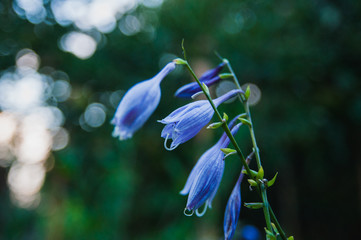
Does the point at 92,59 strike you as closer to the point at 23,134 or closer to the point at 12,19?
the point at 12,19

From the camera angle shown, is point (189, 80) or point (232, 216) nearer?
point (232, 216)

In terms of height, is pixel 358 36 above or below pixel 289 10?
below

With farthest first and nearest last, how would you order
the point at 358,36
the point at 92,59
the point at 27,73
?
the point at 27,73 < the point at 92,59 < the point at 358,36

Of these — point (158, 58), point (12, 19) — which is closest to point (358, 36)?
point (158, 58)

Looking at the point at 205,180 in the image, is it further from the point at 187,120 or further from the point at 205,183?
the point at 187,120

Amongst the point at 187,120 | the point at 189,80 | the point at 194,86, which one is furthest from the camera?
the point at 189,80

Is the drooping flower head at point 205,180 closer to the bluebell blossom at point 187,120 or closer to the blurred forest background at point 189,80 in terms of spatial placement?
the bluebell blossom at point 187,120

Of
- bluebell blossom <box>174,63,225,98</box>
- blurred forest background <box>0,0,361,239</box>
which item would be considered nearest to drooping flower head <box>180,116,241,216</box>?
bluebell blossom <box>174,63,225,98</box>

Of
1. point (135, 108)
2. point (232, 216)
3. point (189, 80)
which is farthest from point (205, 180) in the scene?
point (189, 80)
